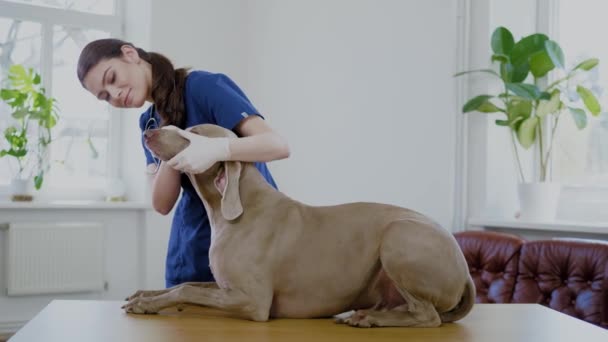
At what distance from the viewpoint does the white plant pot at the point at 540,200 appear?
315cm

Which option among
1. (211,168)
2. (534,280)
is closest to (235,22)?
(534,280)

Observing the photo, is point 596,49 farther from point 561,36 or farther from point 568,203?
point 568,203

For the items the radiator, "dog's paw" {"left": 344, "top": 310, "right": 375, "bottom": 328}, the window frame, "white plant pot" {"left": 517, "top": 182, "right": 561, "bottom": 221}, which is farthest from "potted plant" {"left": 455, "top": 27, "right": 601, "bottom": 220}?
the radiator

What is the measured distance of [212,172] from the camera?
1.36 meters

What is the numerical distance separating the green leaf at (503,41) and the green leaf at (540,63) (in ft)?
0.38

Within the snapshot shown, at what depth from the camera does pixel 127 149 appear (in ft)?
15.5

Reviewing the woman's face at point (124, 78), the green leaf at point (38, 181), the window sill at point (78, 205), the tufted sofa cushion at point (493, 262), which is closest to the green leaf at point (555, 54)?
the tufted sofa cushion at point (493, 262)

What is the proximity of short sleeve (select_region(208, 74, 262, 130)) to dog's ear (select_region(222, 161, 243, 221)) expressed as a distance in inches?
10.2

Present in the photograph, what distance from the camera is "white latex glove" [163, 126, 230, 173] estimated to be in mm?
1311

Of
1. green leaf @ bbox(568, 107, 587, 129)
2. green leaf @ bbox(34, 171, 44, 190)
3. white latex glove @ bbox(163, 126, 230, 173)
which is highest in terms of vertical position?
green leaf @ bbox(568, 107, 587, 129)

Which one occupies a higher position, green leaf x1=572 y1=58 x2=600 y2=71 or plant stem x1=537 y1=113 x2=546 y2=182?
green leaf x1=572 y1=58 x2=600 y2=71

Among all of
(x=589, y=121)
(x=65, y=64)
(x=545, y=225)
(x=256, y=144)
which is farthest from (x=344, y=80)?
(x=256, y=144)

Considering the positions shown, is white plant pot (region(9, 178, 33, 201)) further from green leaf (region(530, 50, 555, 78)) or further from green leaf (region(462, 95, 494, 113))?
green leaf (region(530, 50, 555, 78))

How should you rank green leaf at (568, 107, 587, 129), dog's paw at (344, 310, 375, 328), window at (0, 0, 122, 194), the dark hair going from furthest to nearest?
window at (0, 0, 122, 194) → green leaf at (568, 107, 587, 129) → the dark hair → dog's paw at (344, 310, 375, 328)
